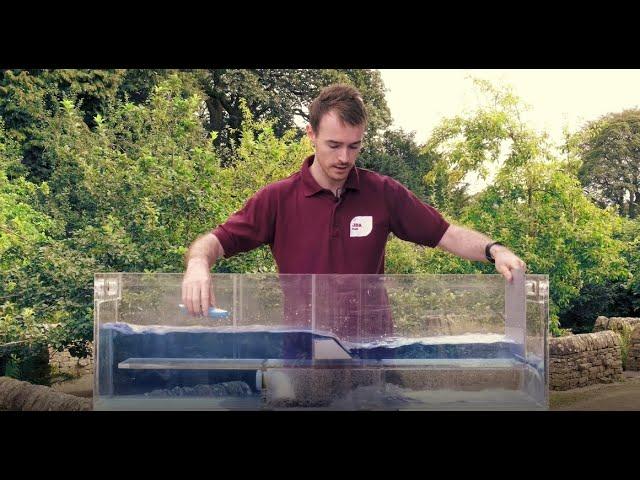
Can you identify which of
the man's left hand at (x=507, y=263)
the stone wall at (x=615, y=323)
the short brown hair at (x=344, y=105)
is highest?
the short brown hair at (x=344, y=105)

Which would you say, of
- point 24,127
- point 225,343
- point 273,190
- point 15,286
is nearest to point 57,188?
point 15,286

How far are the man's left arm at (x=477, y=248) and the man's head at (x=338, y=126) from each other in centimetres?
54

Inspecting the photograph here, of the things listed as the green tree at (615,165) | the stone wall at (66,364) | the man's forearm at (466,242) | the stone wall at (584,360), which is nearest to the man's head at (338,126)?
the man's forearm at (466,242)

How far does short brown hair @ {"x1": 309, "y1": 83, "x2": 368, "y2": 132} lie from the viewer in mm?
3330

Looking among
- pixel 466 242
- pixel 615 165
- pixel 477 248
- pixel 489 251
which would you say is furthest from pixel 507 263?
pixel 615 165

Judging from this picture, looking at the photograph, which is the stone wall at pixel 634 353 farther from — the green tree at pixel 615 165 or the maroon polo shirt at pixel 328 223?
the green tree at pixel 615 165

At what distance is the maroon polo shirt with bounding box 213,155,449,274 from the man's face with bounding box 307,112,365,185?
14cm

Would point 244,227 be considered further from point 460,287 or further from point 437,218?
point 460,287

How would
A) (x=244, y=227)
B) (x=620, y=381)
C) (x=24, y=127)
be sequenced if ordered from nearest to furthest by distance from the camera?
(x=244, y=227), (x=620, y=381), (x=24, y=127)

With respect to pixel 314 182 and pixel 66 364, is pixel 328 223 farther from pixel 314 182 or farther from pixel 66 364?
pixel 66 364

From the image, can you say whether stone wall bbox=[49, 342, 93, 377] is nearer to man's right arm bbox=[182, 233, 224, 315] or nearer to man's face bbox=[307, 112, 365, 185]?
man's face bbox=[307, 112, 365, 185]

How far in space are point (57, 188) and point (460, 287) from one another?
726cm

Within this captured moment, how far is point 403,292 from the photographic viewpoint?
9.55ft

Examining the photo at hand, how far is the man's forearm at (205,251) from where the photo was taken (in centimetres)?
316
